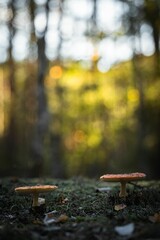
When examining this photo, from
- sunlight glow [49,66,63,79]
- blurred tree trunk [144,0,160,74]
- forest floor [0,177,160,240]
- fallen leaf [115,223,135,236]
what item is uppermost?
blurred tree trunk [144,0,160,74]

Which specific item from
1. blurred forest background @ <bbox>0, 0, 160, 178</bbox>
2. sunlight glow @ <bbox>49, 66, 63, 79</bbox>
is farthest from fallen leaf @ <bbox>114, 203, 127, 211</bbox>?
sunlight glow @ <bbox>49, 66, 63, 79</bbox>

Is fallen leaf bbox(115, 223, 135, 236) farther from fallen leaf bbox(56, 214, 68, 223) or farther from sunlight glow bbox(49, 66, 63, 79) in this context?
sunlight glow bbox(49, 66, 63, 79)

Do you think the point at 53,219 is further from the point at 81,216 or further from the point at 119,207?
the point at 119,207

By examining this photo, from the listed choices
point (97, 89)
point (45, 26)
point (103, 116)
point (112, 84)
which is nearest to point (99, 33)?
point (97, 89)

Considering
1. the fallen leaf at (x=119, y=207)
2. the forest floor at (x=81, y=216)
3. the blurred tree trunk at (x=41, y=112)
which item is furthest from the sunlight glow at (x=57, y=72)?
the fallen leaf at (x=119, y=207)

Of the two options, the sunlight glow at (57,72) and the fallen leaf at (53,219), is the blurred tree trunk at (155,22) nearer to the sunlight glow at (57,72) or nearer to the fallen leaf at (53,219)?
the sunlight glow at (57,72)

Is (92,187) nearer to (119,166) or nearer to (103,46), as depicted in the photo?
(119,166)

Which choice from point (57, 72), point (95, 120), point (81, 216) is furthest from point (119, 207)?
point (95, 120)

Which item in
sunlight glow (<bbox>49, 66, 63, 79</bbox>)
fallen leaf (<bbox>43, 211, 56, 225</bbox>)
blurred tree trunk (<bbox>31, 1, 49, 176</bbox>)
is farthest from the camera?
sunlight glow (<bbox>49, 66, 63, 79</bbox>)
